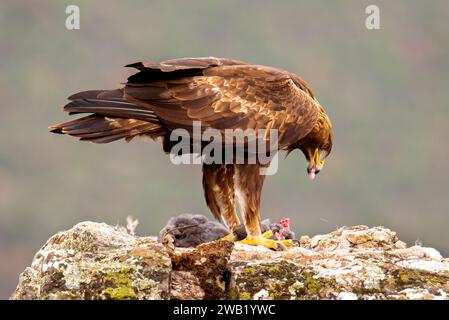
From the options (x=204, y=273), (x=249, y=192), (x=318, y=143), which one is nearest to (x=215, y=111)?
(x=249, y=192)

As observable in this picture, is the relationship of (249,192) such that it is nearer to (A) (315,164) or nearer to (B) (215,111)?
(B) (215,111)

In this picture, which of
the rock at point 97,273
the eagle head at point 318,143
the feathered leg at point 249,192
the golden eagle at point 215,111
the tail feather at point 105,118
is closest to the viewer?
the rock at point 97,273

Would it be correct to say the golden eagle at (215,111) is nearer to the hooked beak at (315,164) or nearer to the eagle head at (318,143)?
the eagle head at (318,143)

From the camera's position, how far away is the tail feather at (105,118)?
932 centimetres

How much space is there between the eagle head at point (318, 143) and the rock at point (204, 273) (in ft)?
11.8

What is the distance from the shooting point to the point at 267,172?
34.4ft

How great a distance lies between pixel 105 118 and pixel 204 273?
305 centimetres

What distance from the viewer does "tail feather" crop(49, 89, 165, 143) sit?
932 cm

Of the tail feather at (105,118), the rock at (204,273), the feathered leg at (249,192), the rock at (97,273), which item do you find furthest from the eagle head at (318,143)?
the rock at (97,273)

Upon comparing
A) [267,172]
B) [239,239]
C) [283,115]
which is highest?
[283,115]

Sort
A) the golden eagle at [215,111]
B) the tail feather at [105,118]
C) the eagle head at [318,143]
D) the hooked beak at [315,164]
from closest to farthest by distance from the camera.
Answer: the tail feather at [105,118] → the golden eagle at [215,111] → the eagle head at [318,143] → the hooked beak at [315,164]
